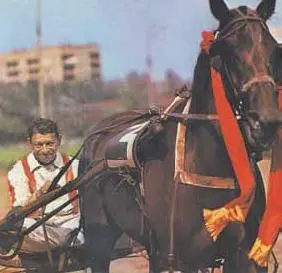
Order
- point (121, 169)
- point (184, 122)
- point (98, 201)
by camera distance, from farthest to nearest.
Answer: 1. point (98, 201)
2. point (121, 169)
3. point (184, 122)

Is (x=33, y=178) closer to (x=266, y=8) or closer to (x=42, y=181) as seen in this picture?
(x=42, y=181)

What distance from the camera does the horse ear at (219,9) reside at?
394cm

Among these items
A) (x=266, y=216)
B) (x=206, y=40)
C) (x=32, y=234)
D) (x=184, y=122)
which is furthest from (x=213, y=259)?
(x=32, y=234)

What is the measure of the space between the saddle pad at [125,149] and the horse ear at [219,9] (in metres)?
0.88

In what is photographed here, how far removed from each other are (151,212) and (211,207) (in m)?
0.40

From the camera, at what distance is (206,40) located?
13.3ft

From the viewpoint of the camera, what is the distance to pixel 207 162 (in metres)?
4.19

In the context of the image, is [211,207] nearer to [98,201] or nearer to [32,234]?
[98,201]

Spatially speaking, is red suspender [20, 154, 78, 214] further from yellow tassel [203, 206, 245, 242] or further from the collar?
yellow tassel [203, 206, 245, 242]

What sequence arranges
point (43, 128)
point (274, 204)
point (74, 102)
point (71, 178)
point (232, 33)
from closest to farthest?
1. point (232, 33)
2. point (274, 204)
3. point (43, 128)
4. point (71, 178)
5. point (74, 102)

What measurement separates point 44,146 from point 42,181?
28 cm

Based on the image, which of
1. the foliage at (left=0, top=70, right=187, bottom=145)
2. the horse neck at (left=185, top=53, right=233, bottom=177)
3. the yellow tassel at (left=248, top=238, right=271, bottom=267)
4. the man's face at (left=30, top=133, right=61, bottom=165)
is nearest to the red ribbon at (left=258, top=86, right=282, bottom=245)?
the yellow tassel at (left=248, top=238, right=271, bottom=267)

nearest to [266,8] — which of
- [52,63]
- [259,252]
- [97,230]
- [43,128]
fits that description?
[259,252]

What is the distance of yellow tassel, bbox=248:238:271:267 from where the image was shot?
4.05 metres
